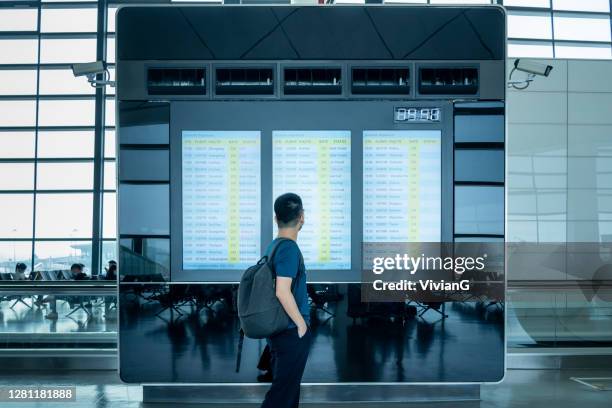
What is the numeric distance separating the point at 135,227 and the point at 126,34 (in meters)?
1.54

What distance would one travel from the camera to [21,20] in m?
18.2

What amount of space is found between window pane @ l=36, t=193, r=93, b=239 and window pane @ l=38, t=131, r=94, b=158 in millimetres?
1119

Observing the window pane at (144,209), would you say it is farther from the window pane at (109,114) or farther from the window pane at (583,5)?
the window pane at (583,5)

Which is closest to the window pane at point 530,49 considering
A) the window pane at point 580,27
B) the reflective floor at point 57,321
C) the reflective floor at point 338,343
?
the window pane at point 580,27

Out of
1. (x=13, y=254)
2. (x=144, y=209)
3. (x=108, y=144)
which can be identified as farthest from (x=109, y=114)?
(x=144, y=209)

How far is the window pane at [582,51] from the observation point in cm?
1605

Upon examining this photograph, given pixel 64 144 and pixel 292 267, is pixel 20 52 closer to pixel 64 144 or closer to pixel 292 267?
pixel 64 144

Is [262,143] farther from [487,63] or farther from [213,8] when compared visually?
[487,63]

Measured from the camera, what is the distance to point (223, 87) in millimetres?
5254

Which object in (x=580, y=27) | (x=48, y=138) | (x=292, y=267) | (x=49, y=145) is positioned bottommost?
(x=292, y=267)

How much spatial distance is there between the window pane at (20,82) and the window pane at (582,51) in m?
13.7

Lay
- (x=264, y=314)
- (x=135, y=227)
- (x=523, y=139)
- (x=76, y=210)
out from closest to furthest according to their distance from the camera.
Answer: (x=264, y=314) → (x=135, y=227) → (x=523, y=139) → (x=76, y=210)

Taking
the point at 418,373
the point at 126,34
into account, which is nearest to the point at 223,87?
the point at 126,34

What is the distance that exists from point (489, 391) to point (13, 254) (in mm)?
15586
